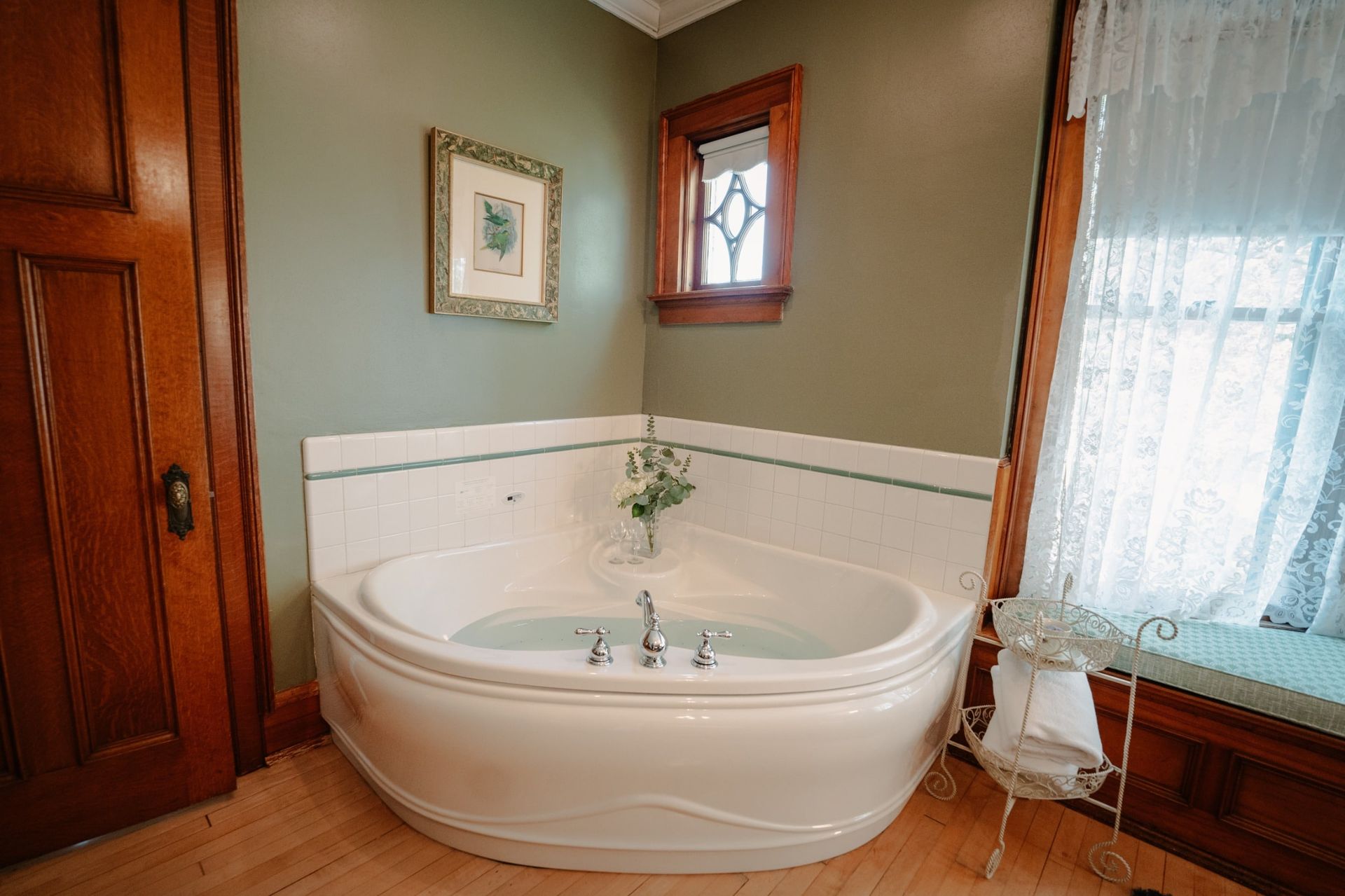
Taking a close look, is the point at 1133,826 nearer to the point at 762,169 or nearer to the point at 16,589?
the point at 762,169

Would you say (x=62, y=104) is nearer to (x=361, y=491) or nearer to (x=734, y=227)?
(x=361, y=491)

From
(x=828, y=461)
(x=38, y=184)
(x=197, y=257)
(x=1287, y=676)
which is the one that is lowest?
(x=1287, y=676)

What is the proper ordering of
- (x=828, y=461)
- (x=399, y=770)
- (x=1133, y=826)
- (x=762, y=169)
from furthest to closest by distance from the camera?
1. (x=762, y=169)
2. (x=828, y=461)
3. (x=1133, y=826)
4. (x=399, y=770)

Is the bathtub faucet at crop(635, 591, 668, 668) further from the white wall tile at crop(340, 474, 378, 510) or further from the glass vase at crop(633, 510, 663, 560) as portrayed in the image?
the white wall tile at crop(340, 474, 378, 510)

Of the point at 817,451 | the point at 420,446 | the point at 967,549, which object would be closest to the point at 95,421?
the point at 420,446

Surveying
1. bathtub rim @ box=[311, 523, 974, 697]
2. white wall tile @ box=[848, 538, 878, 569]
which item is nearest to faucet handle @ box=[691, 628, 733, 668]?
bathtub rim @ box=[311, 523, 974, 697]

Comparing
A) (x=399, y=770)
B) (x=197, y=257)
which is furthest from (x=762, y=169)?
(x=399, y=770)

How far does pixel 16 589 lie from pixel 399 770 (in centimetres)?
98

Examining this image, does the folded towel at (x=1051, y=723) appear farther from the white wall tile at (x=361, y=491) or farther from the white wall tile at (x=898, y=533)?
the white wall tile at (x=361, y=491)

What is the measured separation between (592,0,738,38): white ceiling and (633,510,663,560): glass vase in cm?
205

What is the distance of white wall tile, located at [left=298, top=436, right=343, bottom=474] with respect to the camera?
191 centimetres

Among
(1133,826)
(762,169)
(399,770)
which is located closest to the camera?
(399,770)

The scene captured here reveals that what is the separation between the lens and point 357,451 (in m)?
2.02

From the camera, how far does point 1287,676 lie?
1.56m
